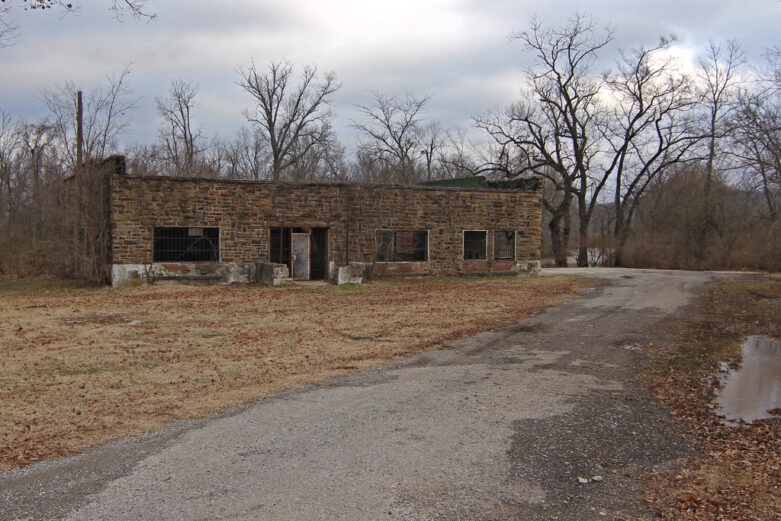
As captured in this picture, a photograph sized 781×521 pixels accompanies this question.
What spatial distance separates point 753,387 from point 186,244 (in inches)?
685

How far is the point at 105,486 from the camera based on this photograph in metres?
4.37

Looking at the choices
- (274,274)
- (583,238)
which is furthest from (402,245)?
(583,238)

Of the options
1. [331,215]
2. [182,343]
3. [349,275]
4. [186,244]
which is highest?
[331,215]

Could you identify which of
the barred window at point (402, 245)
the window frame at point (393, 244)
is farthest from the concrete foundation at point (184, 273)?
the barred window at point (402, 245)

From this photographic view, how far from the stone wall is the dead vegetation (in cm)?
1366

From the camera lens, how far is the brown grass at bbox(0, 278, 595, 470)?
20.5ft

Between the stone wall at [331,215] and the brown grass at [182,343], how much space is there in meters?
2.46

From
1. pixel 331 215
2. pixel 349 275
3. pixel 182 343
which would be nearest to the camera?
pixel 182 343

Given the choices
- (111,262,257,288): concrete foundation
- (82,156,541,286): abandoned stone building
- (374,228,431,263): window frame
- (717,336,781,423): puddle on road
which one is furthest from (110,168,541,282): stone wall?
(717,336,781,423): puddle on road

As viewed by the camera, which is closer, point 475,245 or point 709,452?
point 709,452

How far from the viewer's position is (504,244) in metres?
25.0

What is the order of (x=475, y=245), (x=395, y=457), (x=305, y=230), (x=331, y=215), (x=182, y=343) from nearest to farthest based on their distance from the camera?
1. (x=395, y=457)
2. (x=182, y=343)
3. (x=305, y=230)
4. (x=331, y=215)
5. (x=475, y=245)

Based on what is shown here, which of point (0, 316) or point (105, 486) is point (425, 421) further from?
point (0, 316)

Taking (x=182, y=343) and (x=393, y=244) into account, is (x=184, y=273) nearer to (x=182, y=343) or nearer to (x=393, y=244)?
(x=393, y=244)
